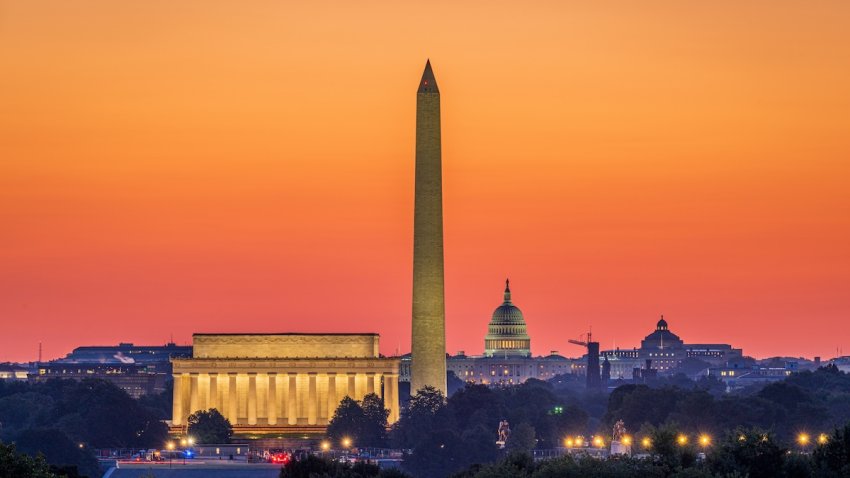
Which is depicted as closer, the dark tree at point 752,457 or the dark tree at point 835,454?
the dark tree at point 835,454

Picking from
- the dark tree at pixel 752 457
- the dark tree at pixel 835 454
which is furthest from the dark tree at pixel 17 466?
the dark tree at pixel 835 454

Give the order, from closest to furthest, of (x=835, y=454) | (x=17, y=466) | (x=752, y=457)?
(x=17, y=466) < (x=835, y=454) < (x=752, y=457)

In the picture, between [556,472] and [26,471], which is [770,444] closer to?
[556,472]

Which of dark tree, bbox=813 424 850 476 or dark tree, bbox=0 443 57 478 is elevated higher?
dark tree, bbox=813 424 850 476

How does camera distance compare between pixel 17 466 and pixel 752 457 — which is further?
pixel 752 457

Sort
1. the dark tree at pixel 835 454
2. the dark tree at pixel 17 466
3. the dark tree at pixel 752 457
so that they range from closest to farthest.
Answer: the dark tree at pixel 17 466 → the dark tree at pixel 835 454 → the dark tree at pixel 752 457

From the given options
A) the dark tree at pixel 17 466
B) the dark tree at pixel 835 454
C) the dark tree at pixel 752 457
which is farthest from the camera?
the dark tree at pixel 752 457

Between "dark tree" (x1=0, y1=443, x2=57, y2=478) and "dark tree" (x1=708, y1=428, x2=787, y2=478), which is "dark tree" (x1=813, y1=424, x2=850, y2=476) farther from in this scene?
"dark tree" (x1=0, y1=443, x2=57, y2=478)

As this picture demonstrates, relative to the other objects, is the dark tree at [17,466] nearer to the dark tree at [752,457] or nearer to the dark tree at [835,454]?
the dark tree at [752,457]

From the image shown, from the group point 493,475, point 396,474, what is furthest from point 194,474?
point 493,475

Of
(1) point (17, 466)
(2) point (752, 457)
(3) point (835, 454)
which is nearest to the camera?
(1) point (17, 466)

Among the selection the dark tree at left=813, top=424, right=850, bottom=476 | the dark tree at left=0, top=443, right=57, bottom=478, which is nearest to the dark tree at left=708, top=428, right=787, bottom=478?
the dark tree at left=813, top=424, right=850, bottom=476

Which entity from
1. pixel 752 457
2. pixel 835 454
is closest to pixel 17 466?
pixel 752 457

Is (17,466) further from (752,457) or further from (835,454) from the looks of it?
(835,454)
